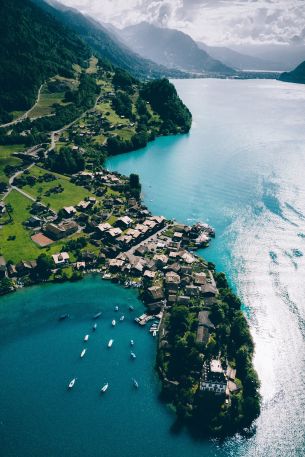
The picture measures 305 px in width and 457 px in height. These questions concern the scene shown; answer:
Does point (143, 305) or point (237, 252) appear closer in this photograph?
point (143, 305)

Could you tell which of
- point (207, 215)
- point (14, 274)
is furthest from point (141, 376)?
point (207, 215)

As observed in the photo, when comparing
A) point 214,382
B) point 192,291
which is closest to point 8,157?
point 192,291

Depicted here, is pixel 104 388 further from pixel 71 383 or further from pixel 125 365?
pixel 125 365

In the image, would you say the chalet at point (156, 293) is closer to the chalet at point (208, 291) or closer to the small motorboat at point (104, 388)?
the chalet at point (208, 291)

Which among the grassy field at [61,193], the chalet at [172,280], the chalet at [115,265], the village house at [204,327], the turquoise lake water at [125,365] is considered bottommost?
the turquoise lake water at [125,365]

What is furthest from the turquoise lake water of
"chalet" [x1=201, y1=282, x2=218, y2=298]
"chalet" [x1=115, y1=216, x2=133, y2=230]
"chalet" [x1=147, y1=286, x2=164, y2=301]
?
"chalet" [x1=115, y1=216, x2=133, y2=230]

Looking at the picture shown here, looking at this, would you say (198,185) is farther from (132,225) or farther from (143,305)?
(143,305)

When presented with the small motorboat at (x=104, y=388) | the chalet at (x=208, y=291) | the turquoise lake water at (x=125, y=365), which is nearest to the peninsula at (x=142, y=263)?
the chalet at (x=208, y=291)
